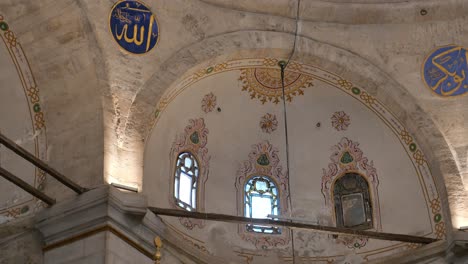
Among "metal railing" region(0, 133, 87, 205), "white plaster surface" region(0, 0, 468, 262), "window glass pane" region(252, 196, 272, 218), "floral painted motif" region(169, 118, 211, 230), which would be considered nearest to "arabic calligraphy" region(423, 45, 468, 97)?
"white plaster surface" region(0, 0, 468, 262)

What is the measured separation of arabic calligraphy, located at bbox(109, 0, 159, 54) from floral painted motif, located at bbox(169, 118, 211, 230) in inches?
53.1

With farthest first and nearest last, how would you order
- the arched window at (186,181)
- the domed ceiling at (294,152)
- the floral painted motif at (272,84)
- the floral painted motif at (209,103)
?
the floral painted motif at (272,84), the floral painted motif at (209,103), the domed ceiling at (294,152), the arched window at (186,181)

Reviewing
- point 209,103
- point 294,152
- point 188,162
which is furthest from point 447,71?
point 188,162

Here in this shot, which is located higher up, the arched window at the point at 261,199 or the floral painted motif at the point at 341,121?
the floral painted motif at the point at 341,121

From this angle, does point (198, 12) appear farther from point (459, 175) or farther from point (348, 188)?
point (459, 175)

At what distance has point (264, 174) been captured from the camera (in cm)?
1545

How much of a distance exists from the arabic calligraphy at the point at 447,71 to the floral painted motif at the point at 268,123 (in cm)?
233

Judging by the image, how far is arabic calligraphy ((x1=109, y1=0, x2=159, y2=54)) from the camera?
13969 mm

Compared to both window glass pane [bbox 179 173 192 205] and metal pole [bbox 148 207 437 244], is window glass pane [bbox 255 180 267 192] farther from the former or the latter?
metal pole [bbox 148 207 437 244]

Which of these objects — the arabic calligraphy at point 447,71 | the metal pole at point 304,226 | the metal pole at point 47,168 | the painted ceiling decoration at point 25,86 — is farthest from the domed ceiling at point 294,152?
the metal pole at point 47,168

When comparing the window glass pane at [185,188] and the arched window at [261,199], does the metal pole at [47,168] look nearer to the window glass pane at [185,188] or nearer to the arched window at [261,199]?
the window glass pane at [185,188]

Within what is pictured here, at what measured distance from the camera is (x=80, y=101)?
Result: 530 inches

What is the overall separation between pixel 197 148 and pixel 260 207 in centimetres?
134

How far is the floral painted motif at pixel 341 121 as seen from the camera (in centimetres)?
1546
